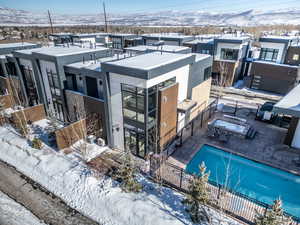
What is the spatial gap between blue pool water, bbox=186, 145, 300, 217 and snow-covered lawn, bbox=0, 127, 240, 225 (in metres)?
3.34

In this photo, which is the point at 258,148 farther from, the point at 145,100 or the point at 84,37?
the point at 84,37

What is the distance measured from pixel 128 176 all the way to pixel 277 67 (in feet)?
89.2

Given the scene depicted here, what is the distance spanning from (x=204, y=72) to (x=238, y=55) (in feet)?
44.8

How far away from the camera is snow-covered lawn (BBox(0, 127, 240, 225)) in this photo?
995 centimetres

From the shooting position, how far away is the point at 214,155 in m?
15.4

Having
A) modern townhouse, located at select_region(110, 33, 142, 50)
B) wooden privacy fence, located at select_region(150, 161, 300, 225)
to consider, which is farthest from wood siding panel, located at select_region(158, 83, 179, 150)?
modern townhouse, located at select_region(110, 33, 142, 50)

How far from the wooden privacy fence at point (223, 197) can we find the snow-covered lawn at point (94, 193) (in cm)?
51

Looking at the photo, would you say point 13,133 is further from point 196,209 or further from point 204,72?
point 204,72

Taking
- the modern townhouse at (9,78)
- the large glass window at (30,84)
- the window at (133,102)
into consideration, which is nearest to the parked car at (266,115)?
the window at (133,102)

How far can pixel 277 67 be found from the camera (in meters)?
27.2

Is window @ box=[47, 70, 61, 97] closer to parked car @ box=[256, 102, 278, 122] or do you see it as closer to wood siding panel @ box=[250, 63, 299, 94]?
parked car @ box=[256, 102, 278, 122]

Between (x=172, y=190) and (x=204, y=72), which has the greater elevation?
(x=204, y=72)

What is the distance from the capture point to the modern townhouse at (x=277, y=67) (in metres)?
27.0

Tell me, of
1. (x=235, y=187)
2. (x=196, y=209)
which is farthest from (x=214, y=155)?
(x=196, y=209)
